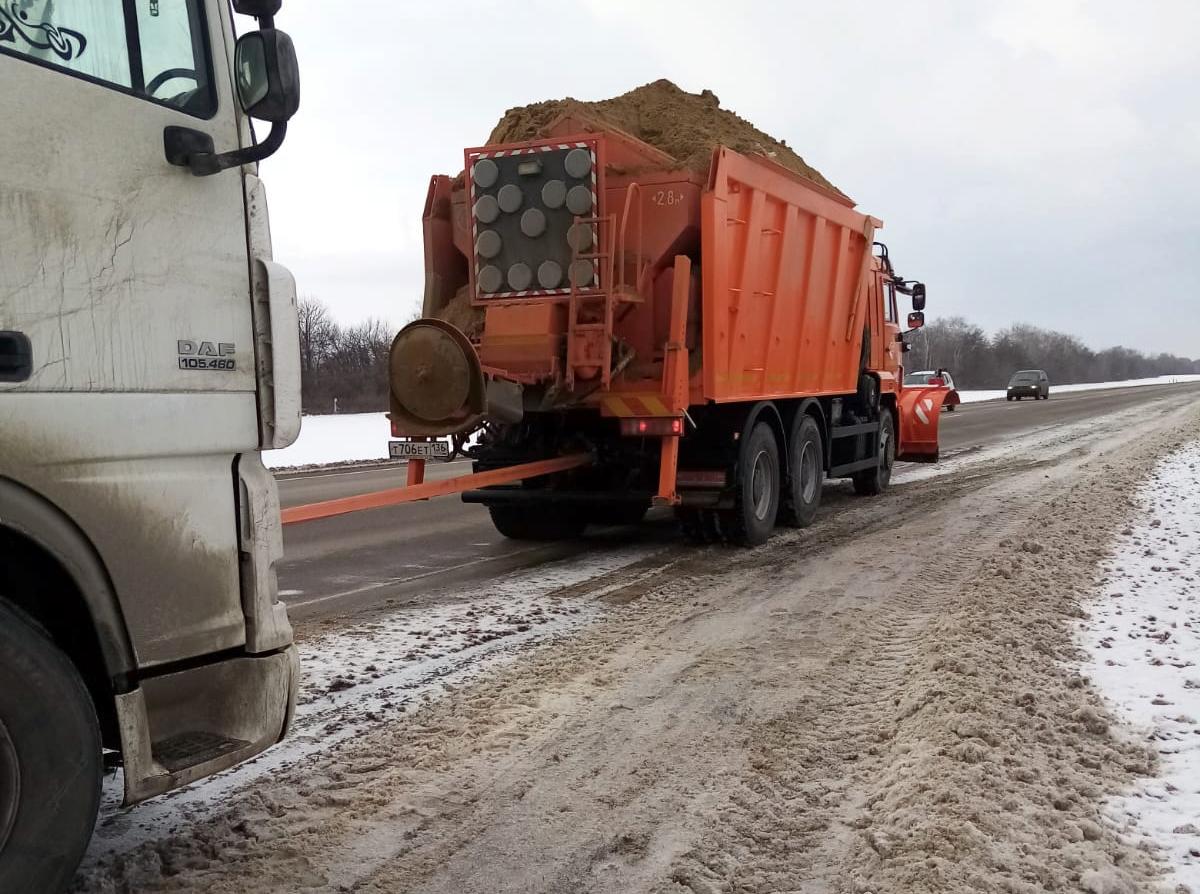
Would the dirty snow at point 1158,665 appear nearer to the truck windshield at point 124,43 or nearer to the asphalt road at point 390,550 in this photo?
the truck windshield at point 124,43

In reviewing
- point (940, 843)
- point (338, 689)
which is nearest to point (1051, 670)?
point (940, 843)

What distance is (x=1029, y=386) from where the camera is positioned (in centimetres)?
4794

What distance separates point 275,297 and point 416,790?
187 centimetres

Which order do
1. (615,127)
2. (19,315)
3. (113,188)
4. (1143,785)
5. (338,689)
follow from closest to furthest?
(19,315) → (113,188) → (1143,785) → (338,689) → (615,127)

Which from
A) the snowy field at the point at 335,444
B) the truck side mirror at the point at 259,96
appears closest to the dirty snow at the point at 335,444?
the snowy field at the point at 335,444

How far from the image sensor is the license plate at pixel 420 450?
670 cm

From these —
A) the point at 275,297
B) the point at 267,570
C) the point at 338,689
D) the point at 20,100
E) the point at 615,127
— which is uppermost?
the point at 615,127

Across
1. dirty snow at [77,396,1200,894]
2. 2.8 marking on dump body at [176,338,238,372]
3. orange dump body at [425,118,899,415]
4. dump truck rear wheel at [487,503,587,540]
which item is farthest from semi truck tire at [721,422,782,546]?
2.8 marking on dump body at [176,338,238,372]

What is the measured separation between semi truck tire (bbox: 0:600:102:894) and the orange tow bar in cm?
196

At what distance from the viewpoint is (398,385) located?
20.4 feet

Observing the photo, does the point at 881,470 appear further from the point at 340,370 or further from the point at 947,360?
the point at 947,360

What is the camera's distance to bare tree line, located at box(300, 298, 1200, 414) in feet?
152

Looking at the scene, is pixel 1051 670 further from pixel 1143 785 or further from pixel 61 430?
pixel 61 430

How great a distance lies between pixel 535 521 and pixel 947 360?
104460 millimetres
